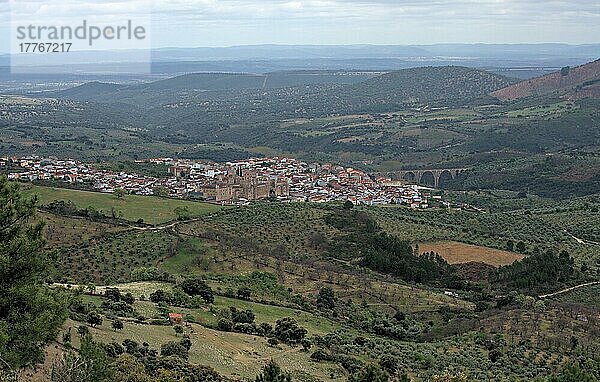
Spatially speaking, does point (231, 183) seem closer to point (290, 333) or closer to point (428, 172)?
point (428, 172)

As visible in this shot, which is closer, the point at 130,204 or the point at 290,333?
the point at 290,333

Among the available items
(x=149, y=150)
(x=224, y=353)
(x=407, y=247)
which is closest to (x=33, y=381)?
(x=224, y=353)

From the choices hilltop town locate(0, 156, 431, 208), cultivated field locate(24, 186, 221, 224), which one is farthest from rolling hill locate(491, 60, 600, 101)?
cultivated field locate(24, 186, 221, 224)

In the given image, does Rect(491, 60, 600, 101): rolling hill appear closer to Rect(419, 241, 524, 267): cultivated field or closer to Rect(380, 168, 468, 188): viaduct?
Rect(380, 168, 468, 188): viaduct

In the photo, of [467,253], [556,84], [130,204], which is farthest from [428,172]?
[556,84]

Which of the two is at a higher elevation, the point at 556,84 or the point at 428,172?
the point at 556,84

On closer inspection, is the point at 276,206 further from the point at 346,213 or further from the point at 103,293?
the point at 103,293
